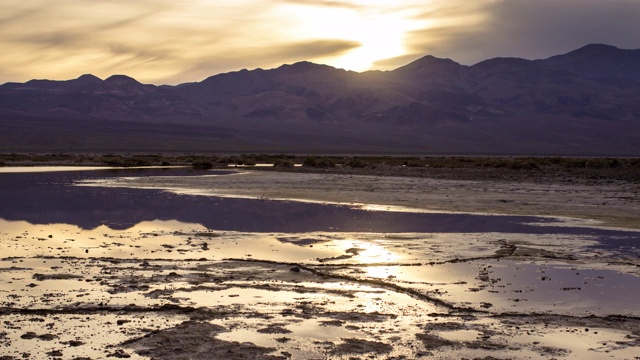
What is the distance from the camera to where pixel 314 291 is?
12.6 meters

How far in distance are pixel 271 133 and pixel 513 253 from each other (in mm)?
163095

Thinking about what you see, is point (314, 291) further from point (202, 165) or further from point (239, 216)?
point (202, 165)

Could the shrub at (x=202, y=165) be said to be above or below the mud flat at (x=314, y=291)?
above

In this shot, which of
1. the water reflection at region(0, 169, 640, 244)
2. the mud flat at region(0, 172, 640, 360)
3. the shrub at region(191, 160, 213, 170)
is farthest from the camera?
the shrub at region(191, 160, 213, 170)

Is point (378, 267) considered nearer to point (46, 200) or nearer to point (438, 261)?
point (438, 261)

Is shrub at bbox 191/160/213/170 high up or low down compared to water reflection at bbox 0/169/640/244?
up

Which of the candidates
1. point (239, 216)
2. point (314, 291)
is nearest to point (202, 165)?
point (239, 216)

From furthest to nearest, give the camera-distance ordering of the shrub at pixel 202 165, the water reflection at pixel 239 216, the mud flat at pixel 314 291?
the shrub at pixel 202 165 < the water reflection at pixel 239 216 < the mud flat at pixel 314 291

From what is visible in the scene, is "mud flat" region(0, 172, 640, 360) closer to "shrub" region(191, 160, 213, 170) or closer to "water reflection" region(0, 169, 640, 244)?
"water reflection" region(0, 169, 640, 244)

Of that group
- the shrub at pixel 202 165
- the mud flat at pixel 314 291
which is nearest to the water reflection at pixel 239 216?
the mud flat at pixel 314 291

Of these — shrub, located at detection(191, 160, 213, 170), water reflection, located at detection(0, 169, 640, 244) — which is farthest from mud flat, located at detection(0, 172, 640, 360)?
shrub, located at detection(191, 160, 213, 170)

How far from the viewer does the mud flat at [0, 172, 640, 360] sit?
952 cm

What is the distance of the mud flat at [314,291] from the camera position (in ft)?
31.2

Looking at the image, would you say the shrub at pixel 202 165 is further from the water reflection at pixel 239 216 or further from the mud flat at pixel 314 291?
the mud flat at pixel 314 291
